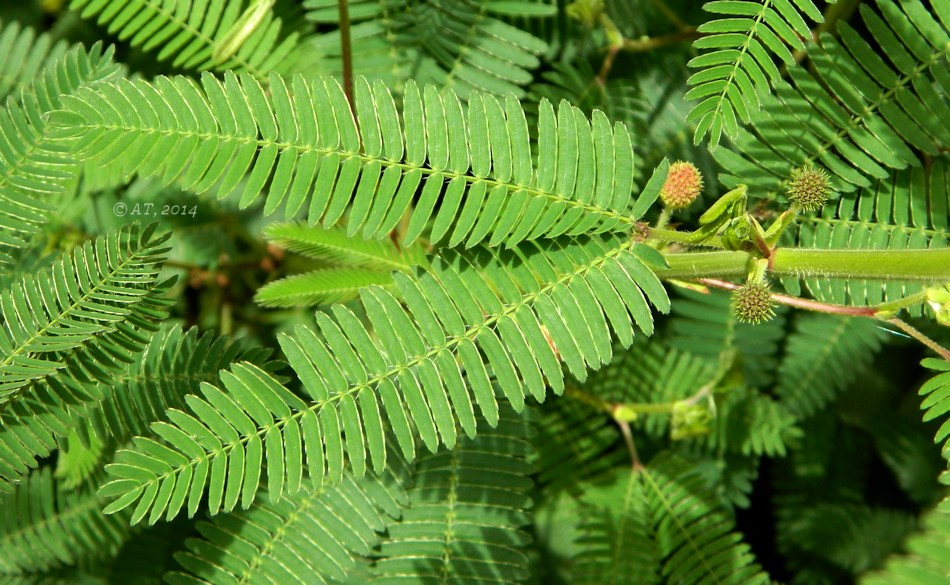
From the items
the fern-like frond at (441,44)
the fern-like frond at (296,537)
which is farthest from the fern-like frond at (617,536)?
the fern-like frond at (441,44)

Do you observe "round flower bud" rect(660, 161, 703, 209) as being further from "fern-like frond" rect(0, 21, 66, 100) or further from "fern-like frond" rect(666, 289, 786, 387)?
"fern-like frond" rect(0, 21, 66, 100)

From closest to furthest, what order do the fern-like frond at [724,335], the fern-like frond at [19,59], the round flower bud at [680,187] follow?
the round flower bud at [680,187] → the fern-like frond at [19,59] → the fern-like frond at [724,335]

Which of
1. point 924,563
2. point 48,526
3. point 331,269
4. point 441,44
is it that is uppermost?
point 441,44

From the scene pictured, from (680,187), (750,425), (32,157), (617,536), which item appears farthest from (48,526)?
(750,425)

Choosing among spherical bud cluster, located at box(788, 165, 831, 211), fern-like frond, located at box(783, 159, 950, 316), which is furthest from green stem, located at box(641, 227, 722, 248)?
fern-like frond, located at box(783, 159, 950, 316)

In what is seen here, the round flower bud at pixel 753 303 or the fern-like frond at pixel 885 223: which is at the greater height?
the fern-like frond at pixel 885 223

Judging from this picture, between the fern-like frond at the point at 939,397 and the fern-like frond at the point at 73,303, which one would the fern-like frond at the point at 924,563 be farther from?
the fern-like frond at the point at 73,303

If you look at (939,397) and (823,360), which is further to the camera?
(823,360)

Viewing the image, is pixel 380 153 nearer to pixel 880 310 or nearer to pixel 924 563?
pixel 880 310
